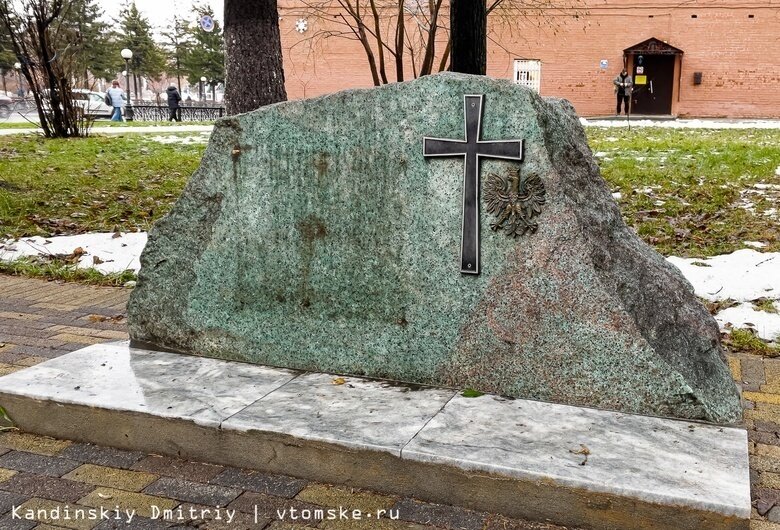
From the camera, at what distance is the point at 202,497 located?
8.76 feet

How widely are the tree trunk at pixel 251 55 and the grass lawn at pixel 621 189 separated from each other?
1.41 m

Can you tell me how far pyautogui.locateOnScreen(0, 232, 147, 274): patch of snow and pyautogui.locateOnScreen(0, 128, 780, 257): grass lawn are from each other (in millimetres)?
295

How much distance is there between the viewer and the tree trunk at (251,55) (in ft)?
26.8

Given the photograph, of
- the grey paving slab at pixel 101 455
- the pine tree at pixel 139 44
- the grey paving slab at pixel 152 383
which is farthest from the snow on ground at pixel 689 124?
the pine tree at pixel 139 44

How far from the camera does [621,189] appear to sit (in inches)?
337

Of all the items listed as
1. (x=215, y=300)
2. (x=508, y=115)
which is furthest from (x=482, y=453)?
(x=215, y=300)

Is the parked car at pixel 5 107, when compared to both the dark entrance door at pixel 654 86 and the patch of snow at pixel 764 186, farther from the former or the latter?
the patch of snow at pixel 764 186

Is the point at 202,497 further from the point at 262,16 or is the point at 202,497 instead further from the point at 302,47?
the point at 302,47

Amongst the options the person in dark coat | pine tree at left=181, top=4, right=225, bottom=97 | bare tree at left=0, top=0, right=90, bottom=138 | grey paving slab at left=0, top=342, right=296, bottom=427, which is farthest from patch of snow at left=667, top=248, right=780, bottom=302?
pine tree at left=181, top=4, right=225, bottom=97

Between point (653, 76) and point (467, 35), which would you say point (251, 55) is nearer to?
point (467, 35)

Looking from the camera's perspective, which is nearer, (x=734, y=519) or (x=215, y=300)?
(x=734, y=519)

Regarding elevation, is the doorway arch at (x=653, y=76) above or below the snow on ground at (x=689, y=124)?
above

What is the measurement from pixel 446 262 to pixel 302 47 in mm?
29540

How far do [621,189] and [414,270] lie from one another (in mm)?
5930
